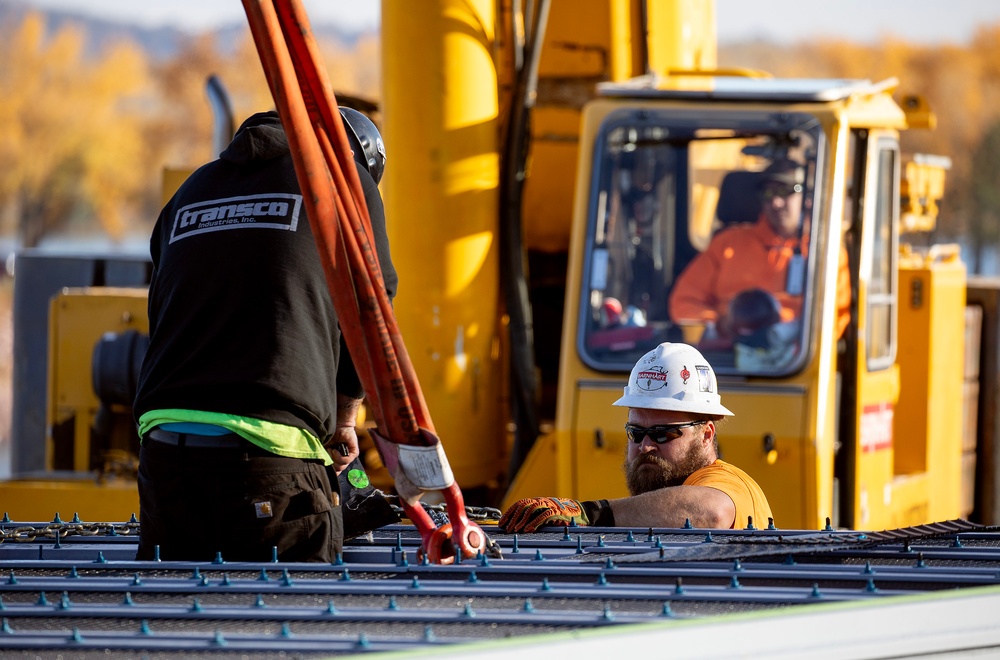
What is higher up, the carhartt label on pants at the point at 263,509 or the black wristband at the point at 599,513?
the carhartt label on pants at the point at 263,509

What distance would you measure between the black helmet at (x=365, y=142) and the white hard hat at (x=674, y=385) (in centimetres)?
125

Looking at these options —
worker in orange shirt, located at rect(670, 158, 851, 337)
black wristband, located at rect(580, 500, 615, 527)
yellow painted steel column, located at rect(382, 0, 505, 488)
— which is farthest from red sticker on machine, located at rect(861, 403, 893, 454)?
black wristband, located at rect(580, 500, 615, 527)

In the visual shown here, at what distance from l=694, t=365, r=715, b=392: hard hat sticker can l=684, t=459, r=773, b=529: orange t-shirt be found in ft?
0.96

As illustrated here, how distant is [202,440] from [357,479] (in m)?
0.50

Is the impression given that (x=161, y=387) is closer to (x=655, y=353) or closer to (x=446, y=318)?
(x=655, y=353)

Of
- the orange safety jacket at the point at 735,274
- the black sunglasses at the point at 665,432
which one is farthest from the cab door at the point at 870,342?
the black sunglasses at the point at 665,432

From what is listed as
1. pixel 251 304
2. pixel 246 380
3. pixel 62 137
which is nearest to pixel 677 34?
pixel 251 304

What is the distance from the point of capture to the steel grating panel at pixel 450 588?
8.10 feet

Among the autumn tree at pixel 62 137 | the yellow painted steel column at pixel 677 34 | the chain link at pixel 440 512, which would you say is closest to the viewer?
the chain link at pixel 440 512

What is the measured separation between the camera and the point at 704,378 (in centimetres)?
449

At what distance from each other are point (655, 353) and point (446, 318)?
206 cm

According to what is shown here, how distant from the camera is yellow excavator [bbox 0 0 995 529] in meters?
6.11

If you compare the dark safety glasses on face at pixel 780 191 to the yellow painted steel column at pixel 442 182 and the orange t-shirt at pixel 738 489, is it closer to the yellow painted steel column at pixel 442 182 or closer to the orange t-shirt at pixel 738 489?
the yellow painted steel column at pixel 442 182

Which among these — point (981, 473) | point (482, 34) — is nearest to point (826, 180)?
point (482, 34)
